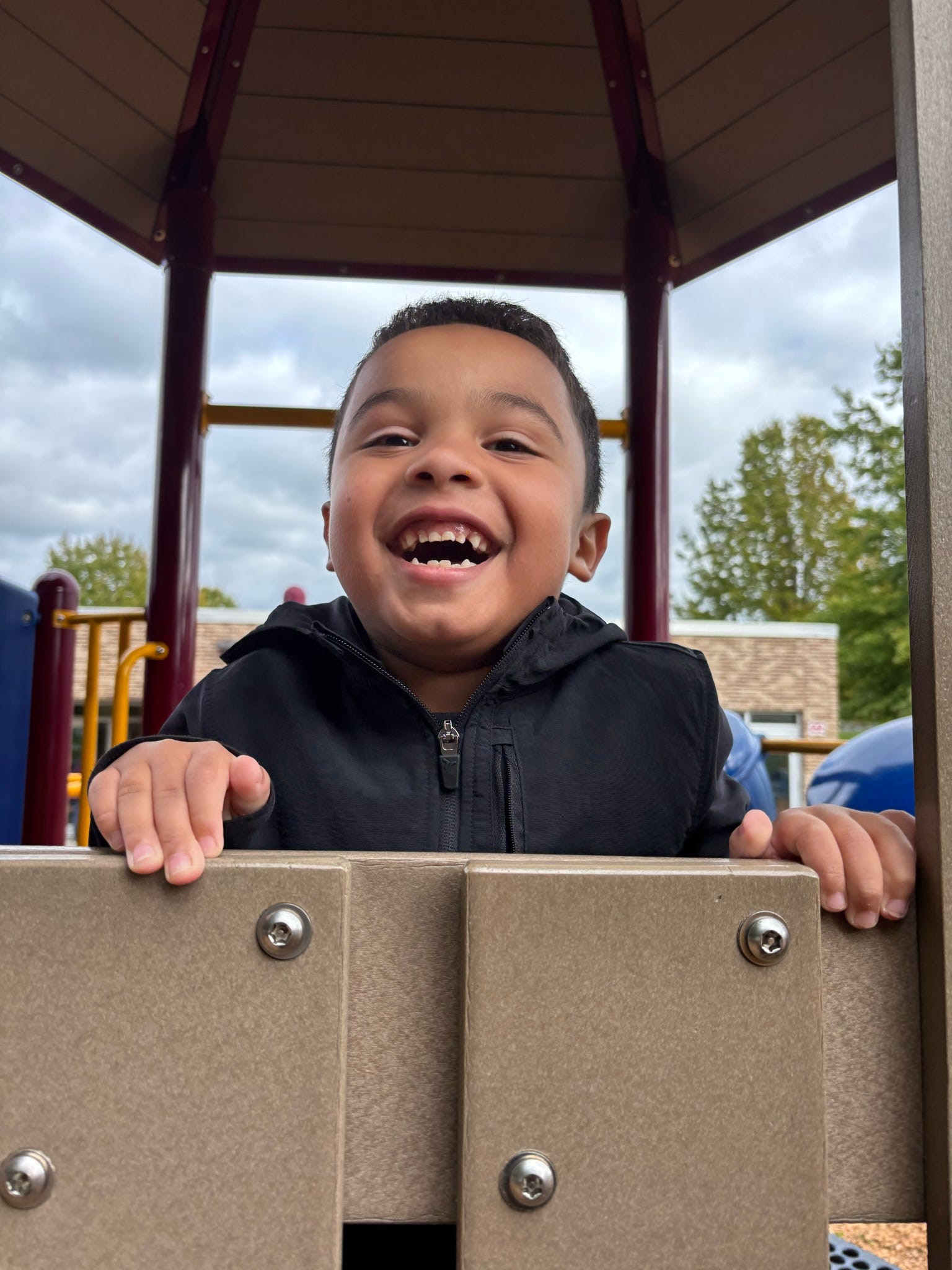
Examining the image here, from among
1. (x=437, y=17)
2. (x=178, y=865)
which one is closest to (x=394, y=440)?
(x=178, y=865)

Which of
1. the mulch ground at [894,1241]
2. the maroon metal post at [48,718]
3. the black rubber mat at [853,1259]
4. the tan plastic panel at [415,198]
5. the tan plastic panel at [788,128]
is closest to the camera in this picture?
the black rubber mat at [853,1259]

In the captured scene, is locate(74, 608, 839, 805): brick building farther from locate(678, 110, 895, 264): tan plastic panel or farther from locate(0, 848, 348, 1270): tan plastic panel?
locate(0, 848, 348, 1270): tan plastic panel

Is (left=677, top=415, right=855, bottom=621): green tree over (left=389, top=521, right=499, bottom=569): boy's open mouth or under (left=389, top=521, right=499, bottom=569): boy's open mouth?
over

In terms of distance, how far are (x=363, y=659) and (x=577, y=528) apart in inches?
11.6

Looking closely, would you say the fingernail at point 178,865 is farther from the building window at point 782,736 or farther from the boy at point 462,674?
the building window at point 782,736

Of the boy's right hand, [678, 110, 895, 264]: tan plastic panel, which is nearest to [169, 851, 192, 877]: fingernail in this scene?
the boy's right hand

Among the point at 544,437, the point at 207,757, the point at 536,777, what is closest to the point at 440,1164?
the point at 207,757

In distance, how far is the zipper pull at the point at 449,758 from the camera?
0.89 metres

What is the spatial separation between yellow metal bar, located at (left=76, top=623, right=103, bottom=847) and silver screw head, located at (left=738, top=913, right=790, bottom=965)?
79.0 inches

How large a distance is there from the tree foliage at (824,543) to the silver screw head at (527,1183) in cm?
1438

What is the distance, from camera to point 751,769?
2.86m

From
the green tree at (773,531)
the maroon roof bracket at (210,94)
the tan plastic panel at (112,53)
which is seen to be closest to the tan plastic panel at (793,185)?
the maroon roof bracket at (210,94)

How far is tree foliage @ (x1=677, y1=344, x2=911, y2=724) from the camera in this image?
557 inches

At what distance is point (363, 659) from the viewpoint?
36.3 inches
